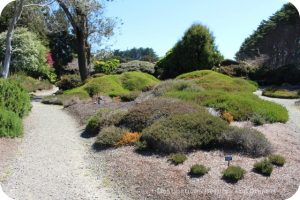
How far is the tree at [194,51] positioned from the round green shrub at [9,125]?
15440 millimetres

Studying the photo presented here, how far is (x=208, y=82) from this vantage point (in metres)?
20.0

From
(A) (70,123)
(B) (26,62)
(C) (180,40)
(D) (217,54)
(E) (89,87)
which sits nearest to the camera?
(A) (70,123)

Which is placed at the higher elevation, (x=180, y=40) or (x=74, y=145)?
(x=180, y=40)

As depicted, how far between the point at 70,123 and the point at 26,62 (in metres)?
18.1

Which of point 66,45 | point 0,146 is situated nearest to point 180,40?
point 0,146

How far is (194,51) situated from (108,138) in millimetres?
16308

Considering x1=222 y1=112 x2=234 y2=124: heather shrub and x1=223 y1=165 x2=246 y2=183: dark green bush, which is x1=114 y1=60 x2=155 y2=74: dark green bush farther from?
x1=223 y1=165 x2=246 y2=183: dark green bush

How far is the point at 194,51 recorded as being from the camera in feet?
88.7

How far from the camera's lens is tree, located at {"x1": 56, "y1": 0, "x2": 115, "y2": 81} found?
83.3ft

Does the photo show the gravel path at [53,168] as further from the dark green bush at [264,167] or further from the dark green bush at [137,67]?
the dark green bush at [137,67]

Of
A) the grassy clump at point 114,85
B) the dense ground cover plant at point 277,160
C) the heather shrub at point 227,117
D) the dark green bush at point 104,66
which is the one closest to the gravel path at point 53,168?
the dense ground cover plant at point 277,160

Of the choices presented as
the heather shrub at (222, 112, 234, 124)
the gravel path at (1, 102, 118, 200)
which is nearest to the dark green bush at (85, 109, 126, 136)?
the gravel path at (1, 102, 118, 200)

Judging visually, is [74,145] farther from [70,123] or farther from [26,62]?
[26,62]

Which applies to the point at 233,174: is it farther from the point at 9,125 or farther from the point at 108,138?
the point at 9,125
